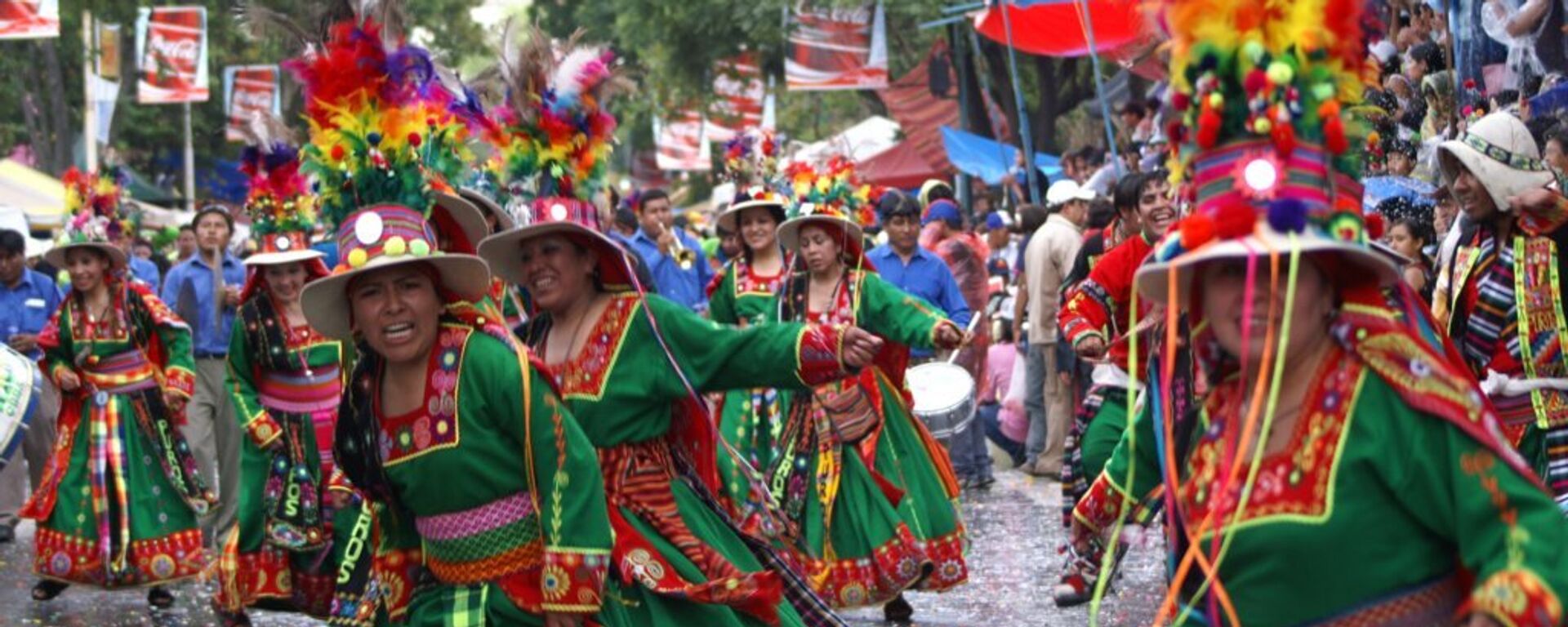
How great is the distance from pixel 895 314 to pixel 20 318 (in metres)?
7.10

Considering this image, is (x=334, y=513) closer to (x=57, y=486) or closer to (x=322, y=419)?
(x=322, y=419)

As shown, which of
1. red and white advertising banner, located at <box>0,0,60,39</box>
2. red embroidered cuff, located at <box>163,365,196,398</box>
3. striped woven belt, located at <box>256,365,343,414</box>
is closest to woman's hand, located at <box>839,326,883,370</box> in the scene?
striped woven belt, located at <box>256,365,343,414</box>

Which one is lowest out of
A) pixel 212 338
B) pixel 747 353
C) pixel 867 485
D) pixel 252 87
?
pixel 867 485

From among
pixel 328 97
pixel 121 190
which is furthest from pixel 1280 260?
pixel 121 190

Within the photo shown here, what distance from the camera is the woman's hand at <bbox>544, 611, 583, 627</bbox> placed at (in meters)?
5.62

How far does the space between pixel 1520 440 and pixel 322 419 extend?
486 cm

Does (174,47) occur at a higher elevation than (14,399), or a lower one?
higher

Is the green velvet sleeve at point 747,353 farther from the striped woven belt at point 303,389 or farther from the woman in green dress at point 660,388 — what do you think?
the striped woven belt at point 303,389

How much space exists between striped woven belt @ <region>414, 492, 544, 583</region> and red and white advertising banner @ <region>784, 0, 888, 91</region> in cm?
2275

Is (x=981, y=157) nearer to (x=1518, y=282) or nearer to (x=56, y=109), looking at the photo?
(x=56, y=109)

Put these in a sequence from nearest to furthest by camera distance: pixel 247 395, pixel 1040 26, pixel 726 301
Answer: pixel 247 395 < pixel 726 301 < pixel 1040 26

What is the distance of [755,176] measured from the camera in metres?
12.0

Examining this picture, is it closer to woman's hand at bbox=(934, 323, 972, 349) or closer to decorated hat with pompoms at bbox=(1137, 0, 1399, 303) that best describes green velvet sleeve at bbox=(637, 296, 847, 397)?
woman's hand at bbox=(934, 323, 972, 349)

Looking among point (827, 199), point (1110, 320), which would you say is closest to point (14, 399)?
point (1110, 320)
